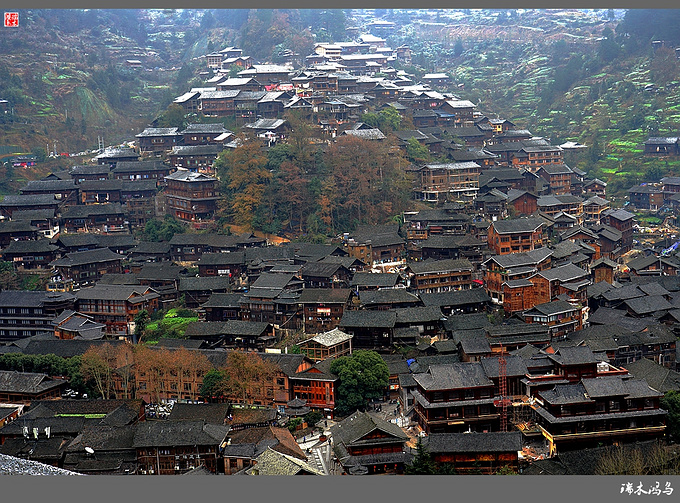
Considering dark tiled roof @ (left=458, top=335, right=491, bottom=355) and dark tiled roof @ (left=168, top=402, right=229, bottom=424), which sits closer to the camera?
dark tiled roof @ (left=168, top=402, right=229, bottom=424)

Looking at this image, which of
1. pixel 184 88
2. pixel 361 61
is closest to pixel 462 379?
pixel 361 61

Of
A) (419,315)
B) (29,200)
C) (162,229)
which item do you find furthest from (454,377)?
(29,200)

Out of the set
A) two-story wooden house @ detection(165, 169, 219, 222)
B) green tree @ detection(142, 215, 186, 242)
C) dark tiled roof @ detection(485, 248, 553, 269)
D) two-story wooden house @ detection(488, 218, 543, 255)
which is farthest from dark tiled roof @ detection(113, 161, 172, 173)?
dark tiled roof @ detection(485, 248, 553, 269)

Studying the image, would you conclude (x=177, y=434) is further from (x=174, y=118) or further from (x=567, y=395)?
(x=174, y=118)

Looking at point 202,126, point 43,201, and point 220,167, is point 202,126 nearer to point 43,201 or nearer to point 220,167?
point 220,167

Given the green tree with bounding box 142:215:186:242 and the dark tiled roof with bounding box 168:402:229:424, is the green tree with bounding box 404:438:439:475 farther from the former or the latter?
the green tree with bounding box 142:215:186:242

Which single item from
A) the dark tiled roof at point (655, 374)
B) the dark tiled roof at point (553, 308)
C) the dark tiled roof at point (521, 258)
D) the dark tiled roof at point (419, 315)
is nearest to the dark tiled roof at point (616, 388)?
the dark tiled roof at point (655, 374)
